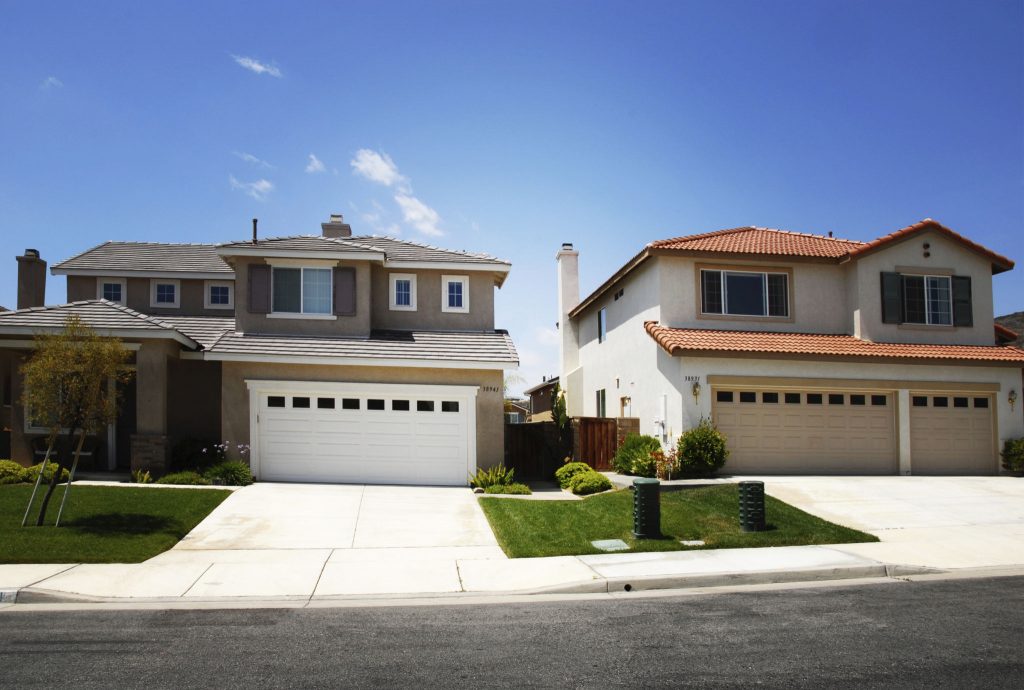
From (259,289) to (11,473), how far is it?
7090 mm

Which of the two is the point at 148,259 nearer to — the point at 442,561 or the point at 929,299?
the point at 442,561

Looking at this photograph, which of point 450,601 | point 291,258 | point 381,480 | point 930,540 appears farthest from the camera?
point 291,258

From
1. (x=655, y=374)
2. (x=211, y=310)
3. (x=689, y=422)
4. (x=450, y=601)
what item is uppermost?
(x=211, y=310)

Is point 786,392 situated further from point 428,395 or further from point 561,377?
point 561,377

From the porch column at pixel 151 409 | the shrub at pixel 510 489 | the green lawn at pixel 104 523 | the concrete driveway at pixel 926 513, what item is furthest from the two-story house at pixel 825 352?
the porch column at pixel 151 409

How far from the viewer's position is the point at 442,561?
441 inches

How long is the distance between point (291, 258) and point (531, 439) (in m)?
8.61

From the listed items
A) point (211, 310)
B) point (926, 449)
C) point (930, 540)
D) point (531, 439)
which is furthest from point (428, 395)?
point (926, 449)

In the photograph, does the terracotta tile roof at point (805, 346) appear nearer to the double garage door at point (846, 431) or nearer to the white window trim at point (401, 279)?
the double garage door at point (846, 431)

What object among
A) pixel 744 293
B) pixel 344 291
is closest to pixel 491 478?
pixel 344 291

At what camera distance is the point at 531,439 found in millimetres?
22328

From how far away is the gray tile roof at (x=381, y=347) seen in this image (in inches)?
738

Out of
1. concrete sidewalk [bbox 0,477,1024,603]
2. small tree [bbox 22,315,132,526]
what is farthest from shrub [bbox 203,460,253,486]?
small tree [bbox 22,315,132,526]

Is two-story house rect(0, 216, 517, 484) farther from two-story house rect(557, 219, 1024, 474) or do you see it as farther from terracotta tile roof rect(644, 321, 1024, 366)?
two-story house rect(557, 219, 1024, 474)
